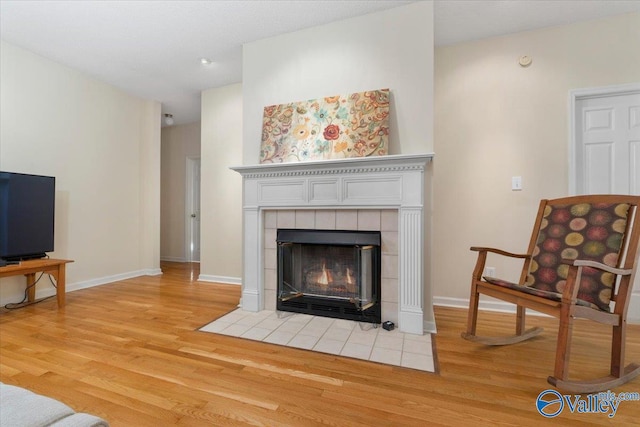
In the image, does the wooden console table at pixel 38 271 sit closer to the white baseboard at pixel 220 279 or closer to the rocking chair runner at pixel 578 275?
the white baseboard at pixel 220 279

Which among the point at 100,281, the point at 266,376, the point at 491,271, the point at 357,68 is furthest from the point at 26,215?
the point at 491,271

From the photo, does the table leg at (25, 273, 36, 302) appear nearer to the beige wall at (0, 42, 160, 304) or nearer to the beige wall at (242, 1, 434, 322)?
the beige wall at (0, 42, 160, 304)

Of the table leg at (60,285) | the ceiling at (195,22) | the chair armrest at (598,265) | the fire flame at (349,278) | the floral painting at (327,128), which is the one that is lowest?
the table leg at (60,285)

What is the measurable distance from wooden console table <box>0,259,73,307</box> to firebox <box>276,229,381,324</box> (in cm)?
210

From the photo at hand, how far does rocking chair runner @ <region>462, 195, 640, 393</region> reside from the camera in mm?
1425

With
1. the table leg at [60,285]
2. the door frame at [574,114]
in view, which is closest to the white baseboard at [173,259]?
the table leg at [60,285]

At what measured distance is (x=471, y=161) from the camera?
8.91 feet

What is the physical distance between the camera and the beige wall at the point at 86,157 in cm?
287

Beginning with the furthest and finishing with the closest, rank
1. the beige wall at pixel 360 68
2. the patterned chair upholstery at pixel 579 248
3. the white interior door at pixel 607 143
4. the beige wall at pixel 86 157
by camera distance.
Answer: the beige wall at pixel 86 157 → the white interior door at pixel 607 143 → the beige wall at pixel 360 68 → the patterned chair upholstery at pixel 579 248

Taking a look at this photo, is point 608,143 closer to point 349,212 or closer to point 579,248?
point 579,248

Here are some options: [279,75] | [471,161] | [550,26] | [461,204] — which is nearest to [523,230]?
[461,204]

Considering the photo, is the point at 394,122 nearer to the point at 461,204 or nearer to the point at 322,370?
the point at 461,204

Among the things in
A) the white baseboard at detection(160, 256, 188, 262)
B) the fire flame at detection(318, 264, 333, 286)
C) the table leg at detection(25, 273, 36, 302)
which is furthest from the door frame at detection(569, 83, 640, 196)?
the white baseboard at detection(160, 256, 188, 262)

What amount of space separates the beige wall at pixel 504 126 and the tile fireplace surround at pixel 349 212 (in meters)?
0.82
